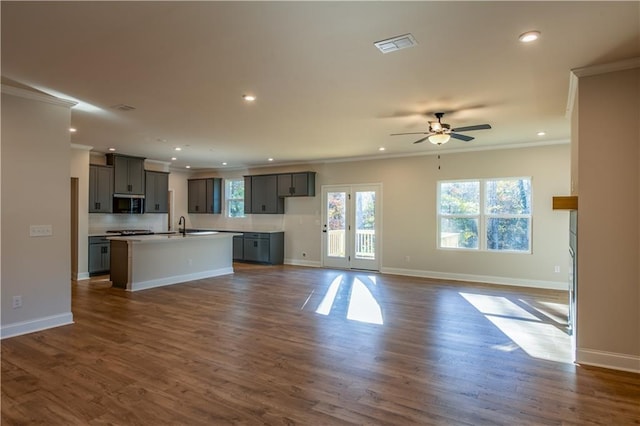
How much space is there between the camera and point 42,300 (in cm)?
414

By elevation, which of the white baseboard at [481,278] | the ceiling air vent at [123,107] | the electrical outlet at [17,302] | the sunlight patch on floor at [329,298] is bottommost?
the sunlight patch on floor at [329,298]

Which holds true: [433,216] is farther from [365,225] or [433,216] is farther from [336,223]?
[336,223]

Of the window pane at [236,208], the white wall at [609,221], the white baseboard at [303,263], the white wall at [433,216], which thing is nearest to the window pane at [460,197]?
the white wall at [433,216]

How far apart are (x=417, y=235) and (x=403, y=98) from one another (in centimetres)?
424

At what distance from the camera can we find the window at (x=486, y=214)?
6848 millimetres

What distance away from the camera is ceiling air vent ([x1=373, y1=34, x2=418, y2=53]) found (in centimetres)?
269

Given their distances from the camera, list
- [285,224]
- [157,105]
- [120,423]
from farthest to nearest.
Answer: [285,224]
[157,105]
[120,423]

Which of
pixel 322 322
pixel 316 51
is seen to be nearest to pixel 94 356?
pixel 322 322

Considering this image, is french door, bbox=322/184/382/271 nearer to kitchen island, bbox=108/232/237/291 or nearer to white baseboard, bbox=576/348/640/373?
kitchen island, bbox=108/232/237/291

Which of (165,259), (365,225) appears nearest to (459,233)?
(365,225)

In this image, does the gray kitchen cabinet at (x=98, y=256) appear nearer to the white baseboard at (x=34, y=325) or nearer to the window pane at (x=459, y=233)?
the white baseboard at (x=34, y=325)

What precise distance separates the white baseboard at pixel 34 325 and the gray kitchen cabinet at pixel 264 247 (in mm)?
5206

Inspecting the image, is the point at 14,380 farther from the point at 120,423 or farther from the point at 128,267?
the point at 128,267

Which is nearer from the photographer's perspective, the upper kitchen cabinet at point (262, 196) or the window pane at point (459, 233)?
the window pane at point (459, 233)
